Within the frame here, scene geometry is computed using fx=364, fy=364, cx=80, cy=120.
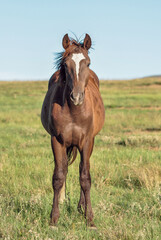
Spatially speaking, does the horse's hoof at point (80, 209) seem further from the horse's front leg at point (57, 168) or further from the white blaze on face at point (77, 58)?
the white blaze on face at point (77, 58)

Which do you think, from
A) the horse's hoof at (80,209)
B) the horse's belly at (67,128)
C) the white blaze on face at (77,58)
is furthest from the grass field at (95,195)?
the white blaze on face at (77,58)

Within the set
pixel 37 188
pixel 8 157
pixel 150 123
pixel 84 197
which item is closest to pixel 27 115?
pixel 150 123

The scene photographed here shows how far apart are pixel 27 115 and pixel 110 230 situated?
675 inches

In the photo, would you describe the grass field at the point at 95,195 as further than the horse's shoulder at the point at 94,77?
No

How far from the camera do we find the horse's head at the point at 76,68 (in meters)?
3.99

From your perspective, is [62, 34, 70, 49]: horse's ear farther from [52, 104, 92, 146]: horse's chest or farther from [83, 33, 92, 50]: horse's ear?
[52, 104, 92, 146]: horse's chest

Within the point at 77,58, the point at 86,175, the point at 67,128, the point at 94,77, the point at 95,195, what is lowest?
the point at 95,195

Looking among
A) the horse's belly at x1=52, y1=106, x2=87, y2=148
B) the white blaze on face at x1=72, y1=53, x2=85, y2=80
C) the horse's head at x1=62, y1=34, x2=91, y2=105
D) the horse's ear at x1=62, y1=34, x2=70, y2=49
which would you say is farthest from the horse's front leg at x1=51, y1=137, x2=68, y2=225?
the horse's ear at x1=62, y1=34, x2=70, y2=49

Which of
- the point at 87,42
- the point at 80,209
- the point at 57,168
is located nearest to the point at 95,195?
the point at 80,209

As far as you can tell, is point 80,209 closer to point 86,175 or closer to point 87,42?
point 86,175

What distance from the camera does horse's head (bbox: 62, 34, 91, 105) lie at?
3987mm

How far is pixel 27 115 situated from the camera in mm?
20703

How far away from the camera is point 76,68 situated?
415 centimetres

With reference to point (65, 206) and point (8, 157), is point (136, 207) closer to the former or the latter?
point (65, 206)
